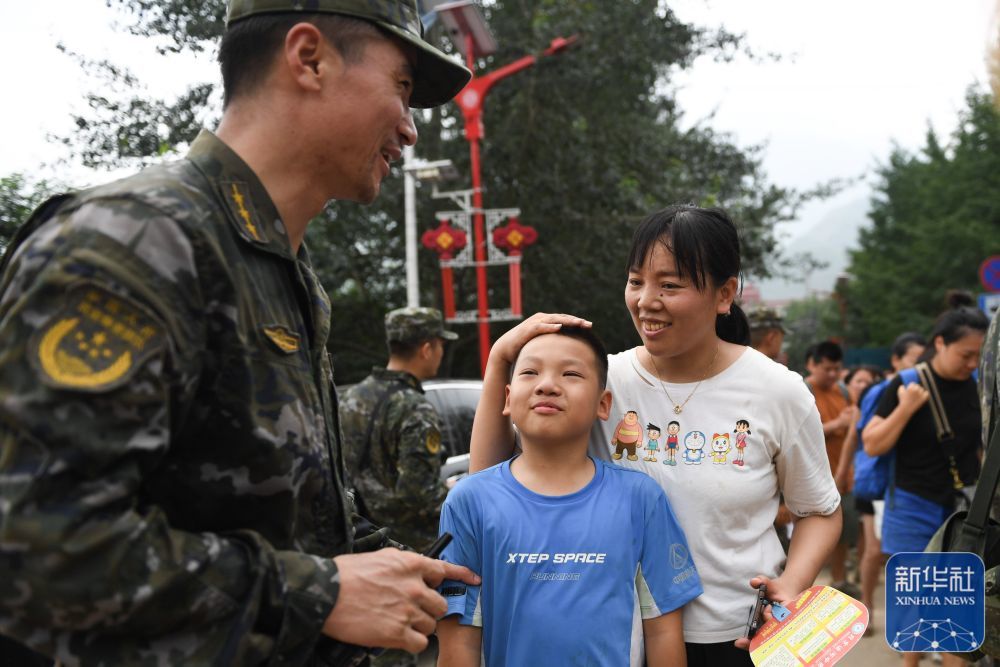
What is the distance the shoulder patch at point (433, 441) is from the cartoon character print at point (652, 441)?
213 cm

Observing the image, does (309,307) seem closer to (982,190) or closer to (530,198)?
(530,198)

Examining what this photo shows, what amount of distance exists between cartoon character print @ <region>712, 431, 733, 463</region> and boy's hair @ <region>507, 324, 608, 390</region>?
33 centimetres

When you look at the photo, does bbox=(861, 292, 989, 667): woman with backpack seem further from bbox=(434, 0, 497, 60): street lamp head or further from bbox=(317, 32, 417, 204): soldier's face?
bbox=(434, 0, 497, 60): street lamp head

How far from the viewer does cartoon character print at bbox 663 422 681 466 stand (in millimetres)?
2318

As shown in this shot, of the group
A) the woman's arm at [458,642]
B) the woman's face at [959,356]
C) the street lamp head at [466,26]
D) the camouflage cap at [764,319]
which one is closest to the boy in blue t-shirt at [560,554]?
the woman's arm at [458,642]

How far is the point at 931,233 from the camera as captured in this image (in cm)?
3447

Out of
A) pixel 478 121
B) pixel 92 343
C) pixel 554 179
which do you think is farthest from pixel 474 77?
pixel 92 343

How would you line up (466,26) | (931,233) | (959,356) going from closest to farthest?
(959,356) < (466,26) < (931,233)

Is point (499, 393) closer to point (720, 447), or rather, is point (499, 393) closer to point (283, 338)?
point (720, 447)

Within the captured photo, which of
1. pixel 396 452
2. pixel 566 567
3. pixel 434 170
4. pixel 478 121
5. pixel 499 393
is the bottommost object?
pixel 396 452

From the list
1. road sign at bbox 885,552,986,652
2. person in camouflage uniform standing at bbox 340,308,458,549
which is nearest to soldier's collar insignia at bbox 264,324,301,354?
road sign at bbox 885,552,986,652

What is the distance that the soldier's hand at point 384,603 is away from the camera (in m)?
1.38

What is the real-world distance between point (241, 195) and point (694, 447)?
1348 mm

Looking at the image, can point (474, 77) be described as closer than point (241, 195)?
No
